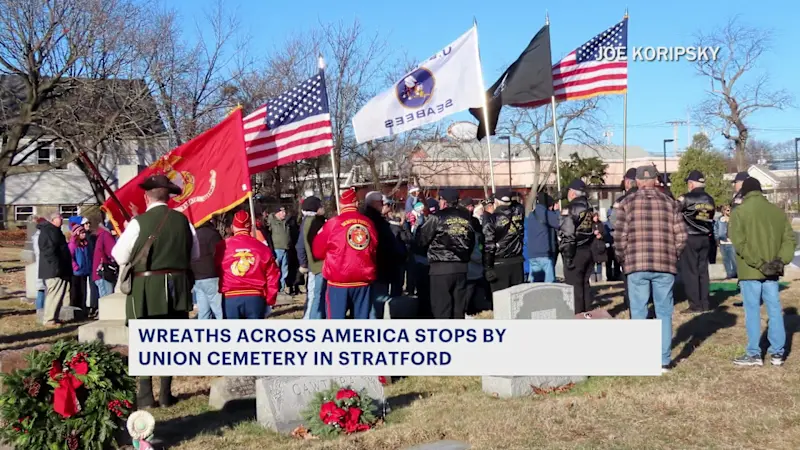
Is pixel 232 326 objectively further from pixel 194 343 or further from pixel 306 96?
pixel 306 96

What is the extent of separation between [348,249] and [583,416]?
2.55 m

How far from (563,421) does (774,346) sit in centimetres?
302

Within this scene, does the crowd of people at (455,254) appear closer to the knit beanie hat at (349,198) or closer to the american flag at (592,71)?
the knit beanie hat at (349,198)

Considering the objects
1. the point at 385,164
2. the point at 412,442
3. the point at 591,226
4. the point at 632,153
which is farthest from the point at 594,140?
the point at 632,153

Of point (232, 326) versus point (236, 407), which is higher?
point (232, 326)

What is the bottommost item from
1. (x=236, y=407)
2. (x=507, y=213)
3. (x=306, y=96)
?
(x=236, y=407)

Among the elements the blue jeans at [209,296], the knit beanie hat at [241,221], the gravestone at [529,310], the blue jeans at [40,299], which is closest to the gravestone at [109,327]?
the blue jeans at [209,296]

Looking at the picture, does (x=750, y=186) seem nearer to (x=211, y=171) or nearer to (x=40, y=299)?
(x=211, y=171)

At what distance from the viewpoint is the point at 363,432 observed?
6.31 meters

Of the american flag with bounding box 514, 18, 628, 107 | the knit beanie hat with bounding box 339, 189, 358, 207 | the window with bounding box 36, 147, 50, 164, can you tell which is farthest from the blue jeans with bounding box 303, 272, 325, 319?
the window with bounding box 36, 147, 50, 164

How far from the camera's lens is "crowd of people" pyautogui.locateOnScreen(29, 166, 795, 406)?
677 centimetres

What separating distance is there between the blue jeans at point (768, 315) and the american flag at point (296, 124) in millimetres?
4944

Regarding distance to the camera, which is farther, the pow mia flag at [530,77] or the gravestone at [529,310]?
the pow mia flag at [530,77]

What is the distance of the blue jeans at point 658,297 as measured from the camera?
778 centimetres
